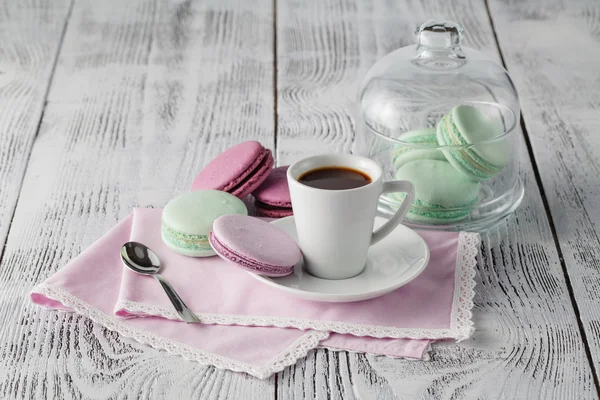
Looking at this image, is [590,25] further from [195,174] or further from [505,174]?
[195,174]

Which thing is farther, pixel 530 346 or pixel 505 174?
pixel 505 174

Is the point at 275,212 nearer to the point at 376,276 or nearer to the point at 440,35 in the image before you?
the point at 376,276

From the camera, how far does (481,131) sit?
1.20m

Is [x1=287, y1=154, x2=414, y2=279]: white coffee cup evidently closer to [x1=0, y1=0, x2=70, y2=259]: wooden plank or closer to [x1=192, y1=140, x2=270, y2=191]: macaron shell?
[x1=192, y1=140, x2=270, y2=191]: macaron shell

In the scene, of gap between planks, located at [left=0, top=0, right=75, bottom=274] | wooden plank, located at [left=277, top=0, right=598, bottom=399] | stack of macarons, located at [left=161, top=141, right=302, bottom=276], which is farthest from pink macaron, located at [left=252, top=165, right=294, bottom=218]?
gap between planks, located at [left=0, top=0, right=75, bottom=274]

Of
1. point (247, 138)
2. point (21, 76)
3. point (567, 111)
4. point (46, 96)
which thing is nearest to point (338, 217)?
point (247, 138)

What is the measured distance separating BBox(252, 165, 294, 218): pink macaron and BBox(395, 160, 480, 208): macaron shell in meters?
0.19

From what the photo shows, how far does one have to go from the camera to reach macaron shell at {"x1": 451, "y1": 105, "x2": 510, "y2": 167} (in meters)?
1.18

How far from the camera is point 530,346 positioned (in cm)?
94

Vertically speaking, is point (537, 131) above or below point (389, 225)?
below

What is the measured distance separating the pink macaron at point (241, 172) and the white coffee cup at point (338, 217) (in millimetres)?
182

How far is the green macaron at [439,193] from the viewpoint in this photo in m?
1.19

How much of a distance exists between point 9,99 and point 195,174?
547mm

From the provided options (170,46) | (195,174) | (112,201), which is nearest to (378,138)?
(195,174)
